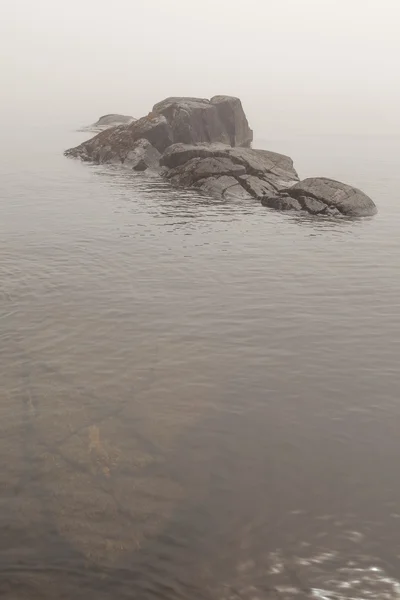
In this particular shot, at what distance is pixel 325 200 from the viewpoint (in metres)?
34.3

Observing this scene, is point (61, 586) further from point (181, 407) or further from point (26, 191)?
point (26, 191)

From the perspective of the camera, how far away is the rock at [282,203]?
35031 mm

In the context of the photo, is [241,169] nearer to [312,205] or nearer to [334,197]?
[312,205]

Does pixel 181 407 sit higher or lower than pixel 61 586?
higher

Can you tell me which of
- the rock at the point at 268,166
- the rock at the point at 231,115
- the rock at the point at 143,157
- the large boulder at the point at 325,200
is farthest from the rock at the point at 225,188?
the rock at the point at 231,115

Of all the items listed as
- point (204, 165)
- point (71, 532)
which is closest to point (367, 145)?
point (204, 165)

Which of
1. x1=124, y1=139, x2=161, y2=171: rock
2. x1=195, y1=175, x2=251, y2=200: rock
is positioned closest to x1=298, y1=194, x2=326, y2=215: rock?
x1=195, y1=175, x2=251, y2=200: rock

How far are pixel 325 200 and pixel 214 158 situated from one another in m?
10.7

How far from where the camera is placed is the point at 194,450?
10656 millimetres

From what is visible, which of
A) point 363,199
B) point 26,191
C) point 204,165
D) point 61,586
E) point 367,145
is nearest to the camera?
point 61,586

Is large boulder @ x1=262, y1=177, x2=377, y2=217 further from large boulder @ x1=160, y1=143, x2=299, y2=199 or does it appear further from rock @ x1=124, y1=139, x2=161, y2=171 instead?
rock @ x1=124, y1=139, x2=161, y2=171

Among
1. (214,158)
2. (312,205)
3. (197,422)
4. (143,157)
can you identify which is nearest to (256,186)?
(214,158)

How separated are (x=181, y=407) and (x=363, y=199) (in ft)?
89.5

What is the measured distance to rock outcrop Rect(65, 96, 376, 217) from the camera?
34.9 meters
